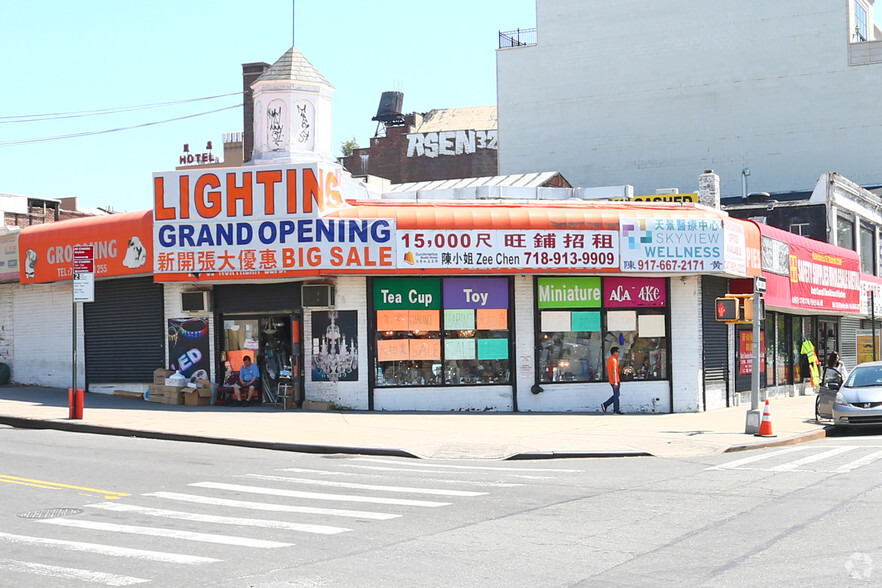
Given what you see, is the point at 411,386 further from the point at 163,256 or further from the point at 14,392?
the point at 14,392

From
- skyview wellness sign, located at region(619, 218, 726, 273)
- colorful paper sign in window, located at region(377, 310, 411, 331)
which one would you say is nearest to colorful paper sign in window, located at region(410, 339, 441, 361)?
colorful paper sign in window, located at region(377, 310, 411, 331)

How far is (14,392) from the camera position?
88.2ft

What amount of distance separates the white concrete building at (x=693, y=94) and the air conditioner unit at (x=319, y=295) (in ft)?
95.7

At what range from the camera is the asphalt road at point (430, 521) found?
27.4ft

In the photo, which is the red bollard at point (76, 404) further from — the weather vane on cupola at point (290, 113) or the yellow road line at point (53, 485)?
the weather vane on cupola at point (290, 113)

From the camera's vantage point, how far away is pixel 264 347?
25.7m

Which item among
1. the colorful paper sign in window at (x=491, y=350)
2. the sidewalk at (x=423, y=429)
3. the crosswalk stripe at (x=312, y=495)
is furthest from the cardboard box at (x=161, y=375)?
the crosswalk stripe at (x=312, y=495)

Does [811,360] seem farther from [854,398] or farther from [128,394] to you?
[128,394]

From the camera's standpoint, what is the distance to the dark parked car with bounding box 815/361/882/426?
21250mm

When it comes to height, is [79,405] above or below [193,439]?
above

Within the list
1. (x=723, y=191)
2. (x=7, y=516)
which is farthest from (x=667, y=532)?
(x=723, y=191)

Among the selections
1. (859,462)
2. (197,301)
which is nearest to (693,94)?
(197,301)

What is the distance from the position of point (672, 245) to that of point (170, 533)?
58.7ft

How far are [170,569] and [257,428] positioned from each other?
466 inches
